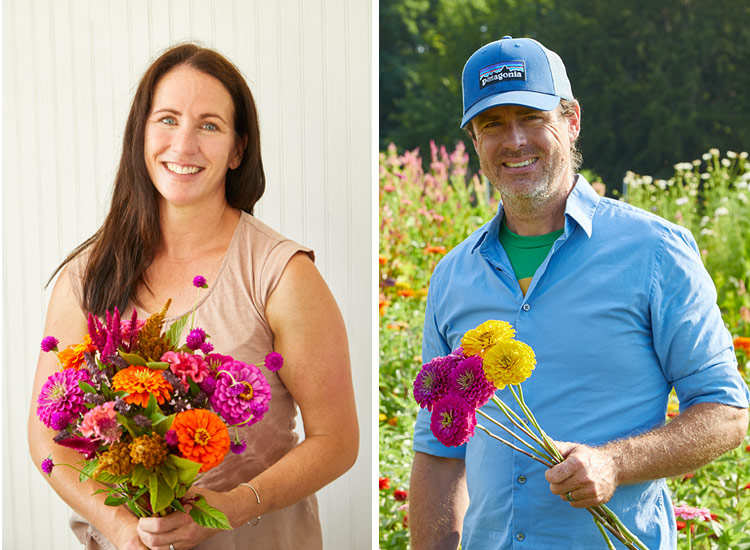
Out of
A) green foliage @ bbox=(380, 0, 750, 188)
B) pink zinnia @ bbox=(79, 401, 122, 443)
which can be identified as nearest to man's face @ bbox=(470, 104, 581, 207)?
pink zinnia @ bbox=(79, 401, 122, 443)

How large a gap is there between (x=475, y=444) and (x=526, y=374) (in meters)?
0.63

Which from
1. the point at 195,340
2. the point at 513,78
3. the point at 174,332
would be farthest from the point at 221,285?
the point at 513,78

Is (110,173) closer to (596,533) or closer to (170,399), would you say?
(170,399)

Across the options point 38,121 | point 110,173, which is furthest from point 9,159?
point 110,173

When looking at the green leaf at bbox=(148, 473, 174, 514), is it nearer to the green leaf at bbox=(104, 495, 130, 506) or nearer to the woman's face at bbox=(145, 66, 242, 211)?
the green leaf at bbox=(104, 495, 130, 506)

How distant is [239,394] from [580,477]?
0.67 m

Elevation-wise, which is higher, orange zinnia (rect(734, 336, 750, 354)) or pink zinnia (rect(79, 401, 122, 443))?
pink zinnia (rect(79, 401, 122, 443))

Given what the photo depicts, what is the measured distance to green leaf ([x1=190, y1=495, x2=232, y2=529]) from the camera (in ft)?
5.66

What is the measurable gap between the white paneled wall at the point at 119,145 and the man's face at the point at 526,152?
0.42 m

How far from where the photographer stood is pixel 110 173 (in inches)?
88.8

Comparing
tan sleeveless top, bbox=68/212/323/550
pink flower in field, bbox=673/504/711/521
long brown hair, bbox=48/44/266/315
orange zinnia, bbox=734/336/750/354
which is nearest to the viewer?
tan sleeveless top, bbox=68/212/323/550

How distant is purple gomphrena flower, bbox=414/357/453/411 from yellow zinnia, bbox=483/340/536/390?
0.28 feet

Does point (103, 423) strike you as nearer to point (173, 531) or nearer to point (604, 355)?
point (173, 531)

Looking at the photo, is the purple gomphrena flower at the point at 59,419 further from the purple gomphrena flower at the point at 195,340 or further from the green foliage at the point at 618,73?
the green foliage at the point at 618,73
